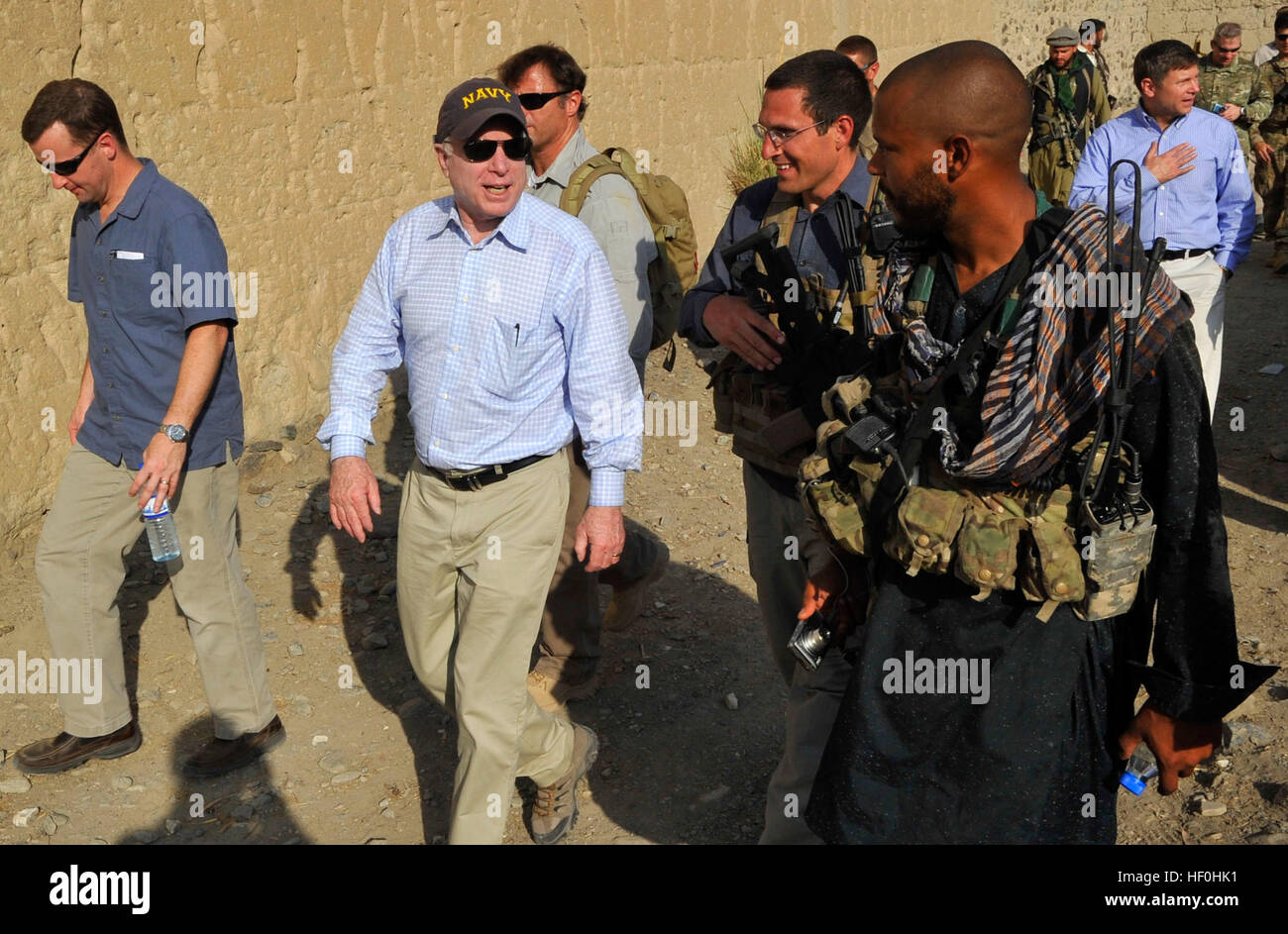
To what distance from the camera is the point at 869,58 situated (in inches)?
285

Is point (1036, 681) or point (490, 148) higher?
point (490, 148)

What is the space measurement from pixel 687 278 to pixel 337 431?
1378 mm

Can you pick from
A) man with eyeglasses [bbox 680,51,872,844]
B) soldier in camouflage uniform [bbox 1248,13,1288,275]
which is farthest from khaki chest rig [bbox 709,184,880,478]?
soldier in camouflage uniform [bbox 1248,13,1288,275]

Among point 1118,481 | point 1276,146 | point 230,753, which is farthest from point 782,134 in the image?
point 1276,146

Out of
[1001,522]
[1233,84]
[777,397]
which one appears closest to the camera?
[1001,522]

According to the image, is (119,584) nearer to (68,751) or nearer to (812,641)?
(68,751)

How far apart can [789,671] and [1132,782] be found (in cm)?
132

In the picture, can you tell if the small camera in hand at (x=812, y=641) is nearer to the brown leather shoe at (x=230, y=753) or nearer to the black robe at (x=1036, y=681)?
the black robe at (x=1036, y=681)

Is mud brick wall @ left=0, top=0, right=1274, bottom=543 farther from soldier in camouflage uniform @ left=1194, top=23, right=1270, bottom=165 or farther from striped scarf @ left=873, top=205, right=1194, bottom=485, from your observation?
soldier in camouflage uniform @ left=1194, top=23, right=1270, bottom=165

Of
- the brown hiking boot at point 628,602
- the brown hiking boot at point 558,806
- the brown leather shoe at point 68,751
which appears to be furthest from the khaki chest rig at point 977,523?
the brown leather shoe at point 68,751

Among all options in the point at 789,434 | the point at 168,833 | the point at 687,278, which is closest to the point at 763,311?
the point at 789,434

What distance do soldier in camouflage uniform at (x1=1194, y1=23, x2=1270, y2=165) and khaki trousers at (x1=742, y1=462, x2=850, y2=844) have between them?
9215 mm

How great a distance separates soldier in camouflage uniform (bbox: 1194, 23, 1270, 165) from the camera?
1062 centimetres

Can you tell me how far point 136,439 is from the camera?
345 centimetres
